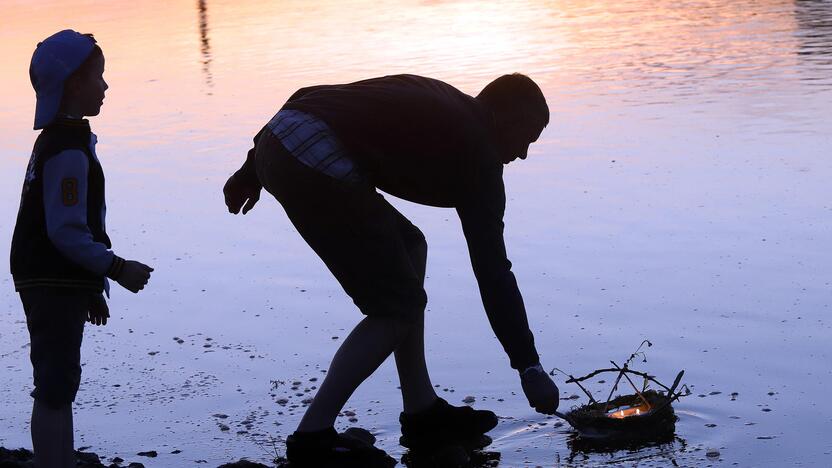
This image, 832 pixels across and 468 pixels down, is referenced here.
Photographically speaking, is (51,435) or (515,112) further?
(515,112)

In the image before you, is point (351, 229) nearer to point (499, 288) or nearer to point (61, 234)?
point (499, 288)

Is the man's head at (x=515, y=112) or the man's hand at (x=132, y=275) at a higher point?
the man's head at (x=515, y=112)

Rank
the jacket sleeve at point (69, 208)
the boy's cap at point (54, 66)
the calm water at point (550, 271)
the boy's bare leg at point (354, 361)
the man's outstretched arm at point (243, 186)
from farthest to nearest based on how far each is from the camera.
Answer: the calm water at point (550, 271) → the man's outstretched arm at point (243, 186) → the boy's bare leg at point (354, 361) → the boy's cap at point (54, 66) → the jacket sleeve at point (69, 208)

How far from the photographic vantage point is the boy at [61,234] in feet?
12.8

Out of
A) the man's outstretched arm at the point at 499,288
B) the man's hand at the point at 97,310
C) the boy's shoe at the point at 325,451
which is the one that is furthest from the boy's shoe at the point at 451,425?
the man's hand at the point at 97,310

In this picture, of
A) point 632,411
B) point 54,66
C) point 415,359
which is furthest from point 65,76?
point 632,411

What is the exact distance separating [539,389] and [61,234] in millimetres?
1549

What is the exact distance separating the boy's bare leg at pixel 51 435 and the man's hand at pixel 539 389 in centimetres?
143

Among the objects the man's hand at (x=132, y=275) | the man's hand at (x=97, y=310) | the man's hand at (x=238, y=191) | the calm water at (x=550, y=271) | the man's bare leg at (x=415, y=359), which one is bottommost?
the calm water at (x=550, y=271)

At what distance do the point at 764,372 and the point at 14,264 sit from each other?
3.10 meters

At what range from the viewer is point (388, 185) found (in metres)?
4.52

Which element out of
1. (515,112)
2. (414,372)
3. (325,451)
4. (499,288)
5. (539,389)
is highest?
(515,112)

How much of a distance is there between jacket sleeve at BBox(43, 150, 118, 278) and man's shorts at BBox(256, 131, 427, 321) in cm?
75

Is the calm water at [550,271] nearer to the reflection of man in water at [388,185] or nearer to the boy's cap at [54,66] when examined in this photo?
the reflection of man in water at [388,185]
